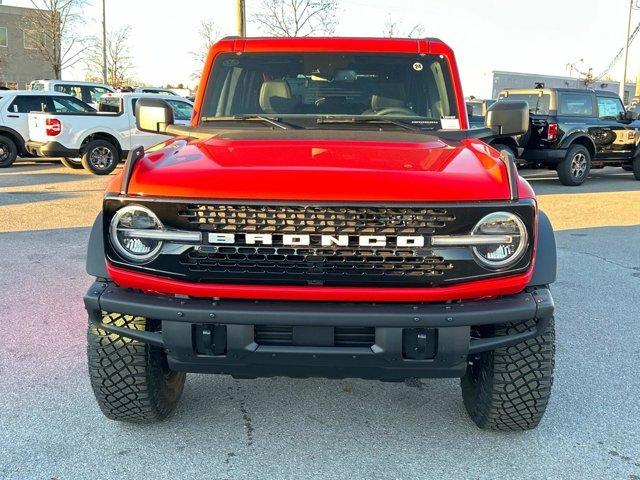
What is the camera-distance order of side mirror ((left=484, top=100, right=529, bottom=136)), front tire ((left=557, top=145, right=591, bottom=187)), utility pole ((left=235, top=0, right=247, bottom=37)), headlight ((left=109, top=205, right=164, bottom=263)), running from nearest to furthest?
headlight ((left=109, top=205, right=164, bottom=263)) < side mirror ((left=484, top=100, right=529, bottom=136)) < front tire ((left=557, top=145, right=591, bottom=187)) < utility pole ((left=235, top=0, right=247, bottom=37))

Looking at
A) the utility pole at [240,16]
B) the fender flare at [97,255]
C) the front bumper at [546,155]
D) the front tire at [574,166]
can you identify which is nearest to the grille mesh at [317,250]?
the fender flare at [97,255]

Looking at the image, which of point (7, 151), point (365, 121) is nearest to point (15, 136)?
point (7, 151)

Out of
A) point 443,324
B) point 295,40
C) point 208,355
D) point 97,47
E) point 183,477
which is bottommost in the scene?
point 183,477

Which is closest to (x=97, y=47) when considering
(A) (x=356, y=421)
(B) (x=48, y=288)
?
(B) (x=48, y=288)

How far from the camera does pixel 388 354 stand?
238 cm

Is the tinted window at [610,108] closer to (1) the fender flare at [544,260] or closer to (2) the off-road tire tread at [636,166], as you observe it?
(2) the off-road tire tread at [636,166]

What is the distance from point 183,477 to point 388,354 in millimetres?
1067

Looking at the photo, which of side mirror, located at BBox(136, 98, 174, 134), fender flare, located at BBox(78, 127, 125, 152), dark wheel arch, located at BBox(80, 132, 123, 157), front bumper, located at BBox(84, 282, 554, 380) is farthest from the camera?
dark wheel arch, located at BBox(80, 132, 123, 157)

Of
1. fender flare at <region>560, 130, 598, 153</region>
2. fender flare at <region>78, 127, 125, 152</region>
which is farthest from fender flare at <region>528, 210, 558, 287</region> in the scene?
fender flare at <region>78, 127, 125, 152</region>

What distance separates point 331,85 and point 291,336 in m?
1.92

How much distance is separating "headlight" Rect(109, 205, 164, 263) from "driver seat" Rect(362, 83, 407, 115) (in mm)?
1698

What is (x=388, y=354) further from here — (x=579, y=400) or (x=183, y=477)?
(x=579, y=400)

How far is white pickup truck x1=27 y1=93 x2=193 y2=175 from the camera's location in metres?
12.7

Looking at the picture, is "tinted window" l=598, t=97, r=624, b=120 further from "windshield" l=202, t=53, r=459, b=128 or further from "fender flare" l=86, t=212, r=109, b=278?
"fender flare" l=86, t=212, r=109, b=278
